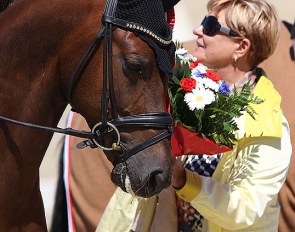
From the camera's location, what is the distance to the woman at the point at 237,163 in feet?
7.59

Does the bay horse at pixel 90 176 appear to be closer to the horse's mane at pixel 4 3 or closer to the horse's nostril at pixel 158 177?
the horse's mane at pixel 4 3

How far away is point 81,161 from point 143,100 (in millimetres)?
2055

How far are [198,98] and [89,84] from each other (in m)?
0.48

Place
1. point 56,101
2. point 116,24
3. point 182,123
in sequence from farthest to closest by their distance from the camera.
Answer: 1. point 182,123
2. point 56,101
3. point 116,24

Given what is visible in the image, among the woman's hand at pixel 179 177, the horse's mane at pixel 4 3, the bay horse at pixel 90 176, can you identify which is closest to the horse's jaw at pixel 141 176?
the woman's hand at pixel 179 177

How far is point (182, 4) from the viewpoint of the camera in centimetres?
464

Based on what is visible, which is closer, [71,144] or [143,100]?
[143,100]

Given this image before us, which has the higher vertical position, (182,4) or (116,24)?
(116,24)

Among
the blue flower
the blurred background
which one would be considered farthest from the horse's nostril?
the blurred background

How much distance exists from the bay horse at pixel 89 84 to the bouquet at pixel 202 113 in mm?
310

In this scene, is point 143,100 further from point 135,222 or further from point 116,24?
point 135,222

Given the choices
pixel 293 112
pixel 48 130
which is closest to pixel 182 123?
pixel 48 130

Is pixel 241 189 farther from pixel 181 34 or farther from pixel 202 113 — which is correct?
pixel 181 34

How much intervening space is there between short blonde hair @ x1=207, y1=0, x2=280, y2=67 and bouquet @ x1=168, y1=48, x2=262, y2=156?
470mm
